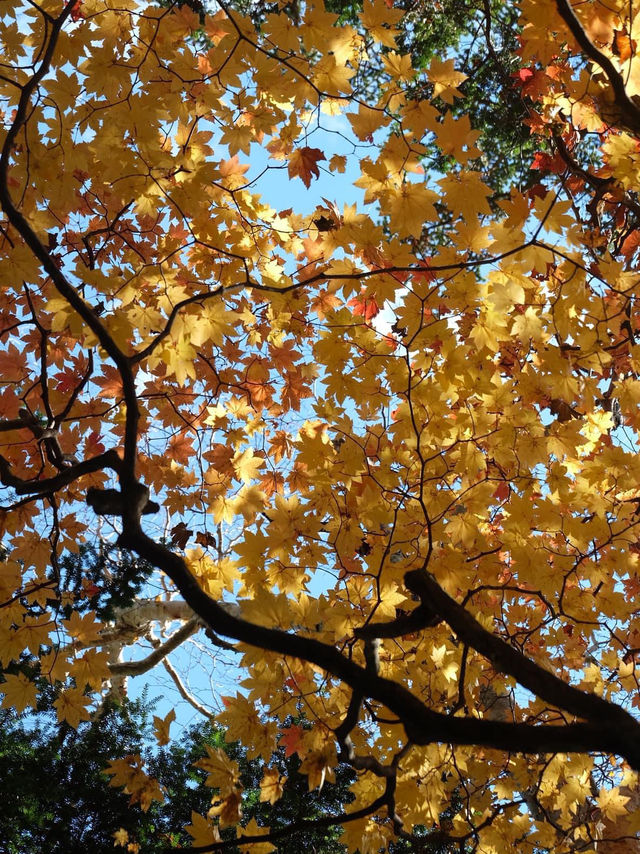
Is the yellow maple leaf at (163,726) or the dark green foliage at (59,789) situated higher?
the dark green foliage at (59,789)

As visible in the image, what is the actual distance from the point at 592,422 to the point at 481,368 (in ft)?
2.30

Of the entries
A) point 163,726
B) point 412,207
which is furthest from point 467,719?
point 412,207

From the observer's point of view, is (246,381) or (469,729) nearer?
(469,729)

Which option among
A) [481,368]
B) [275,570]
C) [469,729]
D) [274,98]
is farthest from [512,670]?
[274,98]

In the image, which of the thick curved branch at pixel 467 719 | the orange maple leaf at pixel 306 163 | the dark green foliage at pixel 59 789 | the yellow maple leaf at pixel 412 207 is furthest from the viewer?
the dark green foliage at pixel 59 789

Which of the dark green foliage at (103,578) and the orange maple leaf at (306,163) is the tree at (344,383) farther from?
the dark green foliage at (103,578)

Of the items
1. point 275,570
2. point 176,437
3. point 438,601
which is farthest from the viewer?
point 176,437

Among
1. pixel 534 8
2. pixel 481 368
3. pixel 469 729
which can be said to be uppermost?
pixel 534 8

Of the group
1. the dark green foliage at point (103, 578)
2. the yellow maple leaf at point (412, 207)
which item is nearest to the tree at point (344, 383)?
the yellow maple leaf at point (412, 207)

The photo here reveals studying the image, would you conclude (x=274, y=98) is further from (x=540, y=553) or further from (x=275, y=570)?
(x=540, y=553)

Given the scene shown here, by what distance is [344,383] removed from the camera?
2920 millimetres

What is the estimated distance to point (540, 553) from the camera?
271 cm

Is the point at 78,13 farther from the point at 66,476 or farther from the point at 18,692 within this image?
the point at 18,692

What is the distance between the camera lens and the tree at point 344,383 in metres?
2.24
